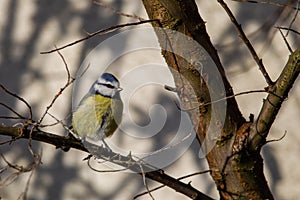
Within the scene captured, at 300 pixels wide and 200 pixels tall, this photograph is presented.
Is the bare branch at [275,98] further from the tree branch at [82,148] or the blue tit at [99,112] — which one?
the blue tit at [99,112]

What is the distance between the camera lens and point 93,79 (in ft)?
9.78

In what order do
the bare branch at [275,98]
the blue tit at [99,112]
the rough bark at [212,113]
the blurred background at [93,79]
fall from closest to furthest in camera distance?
the bare branch at [275,98] < the rough bark at [212,113] < the blue tit at [99,112] < the blurred background at [93,79]

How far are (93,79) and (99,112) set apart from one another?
73 centimetres

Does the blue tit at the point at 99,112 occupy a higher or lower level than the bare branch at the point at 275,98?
higher

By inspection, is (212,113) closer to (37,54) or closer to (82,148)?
(82,148)

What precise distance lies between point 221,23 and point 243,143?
1.50 metres

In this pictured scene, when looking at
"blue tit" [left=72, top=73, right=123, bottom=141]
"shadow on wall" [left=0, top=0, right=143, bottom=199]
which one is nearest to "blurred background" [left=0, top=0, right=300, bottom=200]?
"shadow on wall" [left=0, top=0, right=143, bottom=199]

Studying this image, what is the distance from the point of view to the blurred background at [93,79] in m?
2.97

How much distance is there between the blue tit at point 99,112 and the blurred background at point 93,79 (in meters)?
0.63

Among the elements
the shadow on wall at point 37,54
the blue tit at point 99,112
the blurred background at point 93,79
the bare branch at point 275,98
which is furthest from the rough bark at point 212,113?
the shadow on wall at point 37,54

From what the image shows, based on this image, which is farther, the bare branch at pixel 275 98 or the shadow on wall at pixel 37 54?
the shadow on wall at pixel 37 54

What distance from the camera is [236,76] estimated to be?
117 inches

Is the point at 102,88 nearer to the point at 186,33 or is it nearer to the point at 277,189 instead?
the point at 186,33

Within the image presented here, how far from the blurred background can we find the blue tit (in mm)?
631
